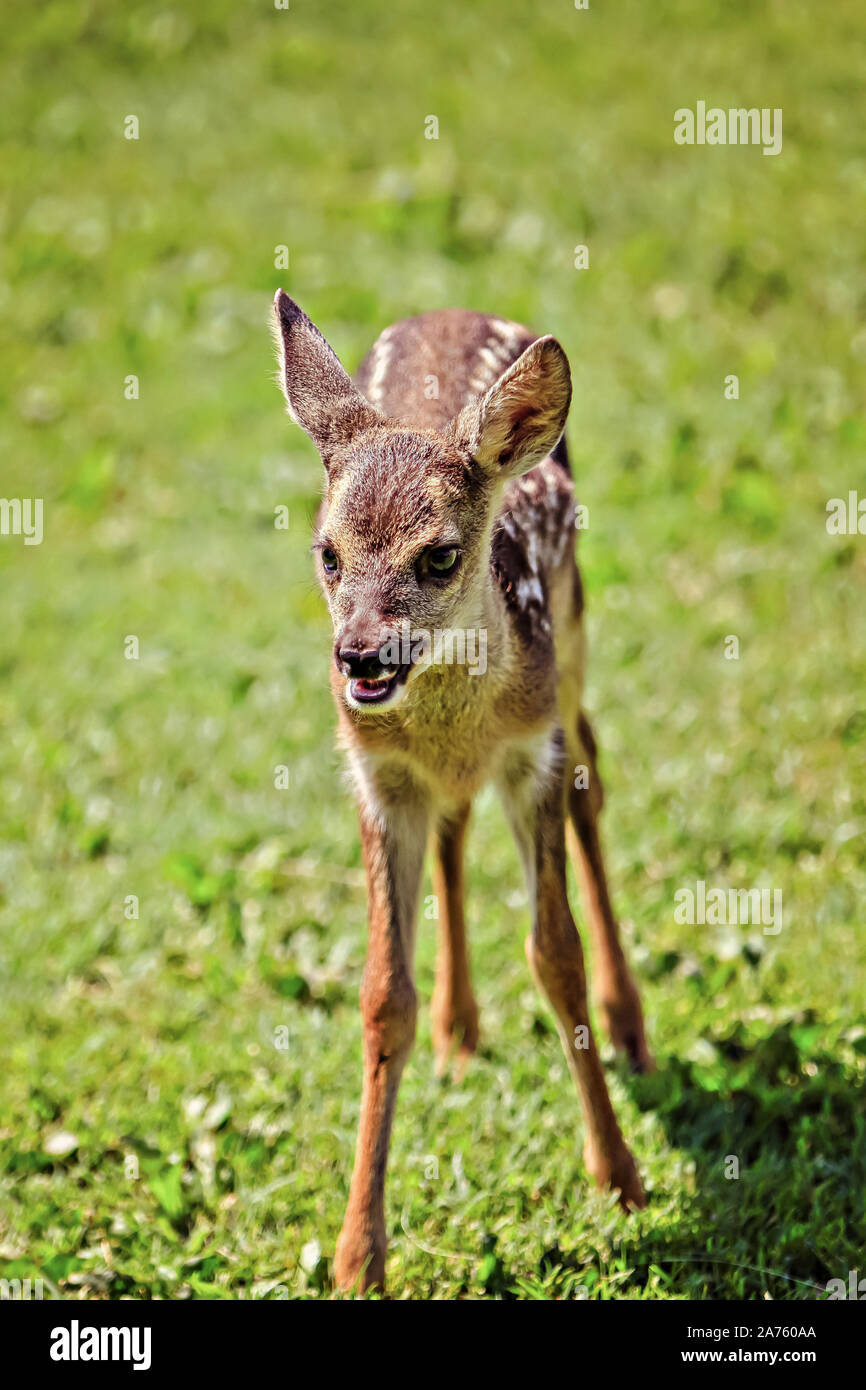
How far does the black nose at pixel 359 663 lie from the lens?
12.5 feet

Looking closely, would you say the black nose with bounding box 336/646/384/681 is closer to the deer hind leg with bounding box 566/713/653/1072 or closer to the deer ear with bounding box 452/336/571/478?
the deer ear with bounding box 452/336/571/478

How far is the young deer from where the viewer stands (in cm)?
409

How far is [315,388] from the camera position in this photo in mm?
4438

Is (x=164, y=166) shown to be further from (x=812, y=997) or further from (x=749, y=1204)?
(x=749, y=1204)

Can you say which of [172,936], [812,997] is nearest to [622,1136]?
[812,997]

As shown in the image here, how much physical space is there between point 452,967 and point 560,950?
0.82 m

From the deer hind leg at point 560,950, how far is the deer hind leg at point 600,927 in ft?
2.29

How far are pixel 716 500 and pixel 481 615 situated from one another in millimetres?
4734
